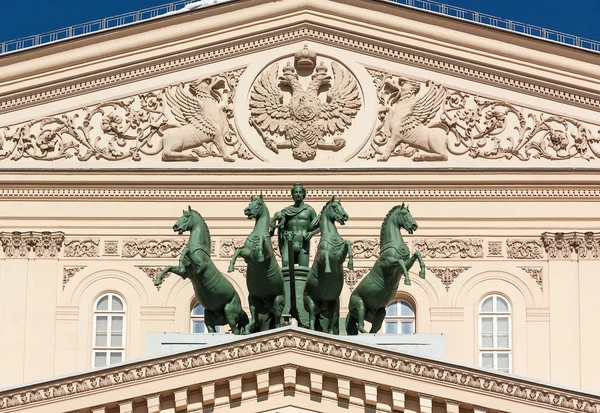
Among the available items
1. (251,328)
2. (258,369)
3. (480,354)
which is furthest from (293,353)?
(480,354)

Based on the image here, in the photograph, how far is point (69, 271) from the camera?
159 ft

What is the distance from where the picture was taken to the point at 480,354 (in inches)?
1875

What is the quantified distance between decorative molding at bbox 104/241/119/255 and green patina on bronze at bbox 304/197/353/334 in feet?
25.9

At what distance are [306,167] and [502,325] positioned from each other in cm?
434

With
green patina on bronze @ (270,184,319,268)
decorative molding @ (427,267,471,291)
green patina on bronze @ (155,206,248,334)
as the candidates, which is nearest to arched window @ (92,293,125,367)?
decorative molding @ (427,267,471,291)

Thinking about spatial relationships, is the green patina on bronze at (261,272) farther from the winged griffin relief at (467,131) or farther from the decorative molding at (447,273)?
the winged griffin relief at (467,131)

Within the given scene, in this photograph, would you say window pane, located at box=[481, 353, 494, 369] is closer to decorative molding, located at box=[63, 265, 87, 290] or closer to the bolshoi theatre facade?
the bolshoi theatre facade

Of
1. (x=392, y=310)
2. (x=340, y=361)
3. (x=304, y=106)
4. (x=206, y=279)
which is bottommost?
(x=340, y=361)

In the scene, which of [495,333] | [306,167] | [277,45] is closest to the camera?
[495,333]

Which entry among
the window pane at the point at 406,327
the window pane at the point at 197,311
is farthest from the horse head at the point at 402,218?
the window pane at the point at 197,311

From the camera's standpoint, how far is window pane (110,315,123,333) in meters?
48.1

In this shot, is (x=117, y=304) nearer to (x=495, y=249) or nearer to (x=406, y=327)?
(x=406, y=327)

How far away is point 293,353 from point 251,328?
130 inches

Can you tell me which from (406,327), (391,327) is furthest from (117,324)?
(406,327)
